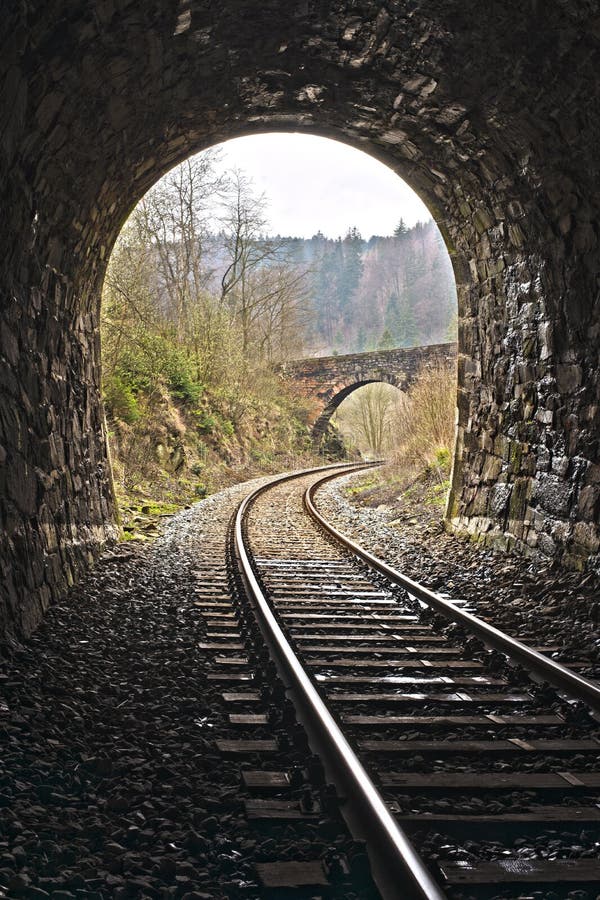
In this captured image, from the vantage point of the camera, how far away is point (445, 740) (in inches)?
128

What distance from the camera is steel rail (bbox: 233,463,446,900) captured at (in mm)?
2020

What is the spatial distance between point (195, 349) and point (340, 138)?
1342 centimetres

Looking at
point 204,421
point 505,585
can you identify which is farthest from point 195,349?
point 505,585

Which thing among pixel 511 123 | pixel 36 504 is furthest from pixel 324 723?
pixel 511 123

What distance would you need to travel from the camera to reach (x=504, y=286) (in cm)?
801

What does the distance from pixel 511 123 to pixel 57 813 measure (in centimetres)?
600

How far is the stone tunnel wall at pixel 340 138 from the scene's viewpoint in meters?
4.83

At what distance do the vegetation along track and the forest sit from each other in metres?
6.28

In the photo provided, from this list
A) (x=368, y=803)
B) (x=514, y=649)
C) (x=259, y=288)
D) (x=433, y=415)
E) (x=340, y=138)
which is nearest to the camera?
(x=368, y=803)

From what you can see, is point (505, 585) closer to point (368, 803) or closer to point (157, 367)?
point (368, 803)

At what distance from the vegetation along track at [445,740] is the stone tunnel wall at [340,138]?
74.4 inches

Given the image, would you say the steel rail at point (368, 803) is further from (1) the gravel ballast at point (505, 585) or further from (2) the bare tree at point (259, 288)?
(2) the bare tree at point (259, 288)

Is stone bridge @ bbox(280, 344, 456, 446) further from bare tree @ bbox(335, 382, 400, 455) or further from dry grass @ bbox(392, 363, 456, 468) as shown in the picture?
dry grass @ bbox(392, 363, 456, 468)

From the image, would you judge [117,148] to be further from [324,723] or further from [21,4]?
[324,723]
